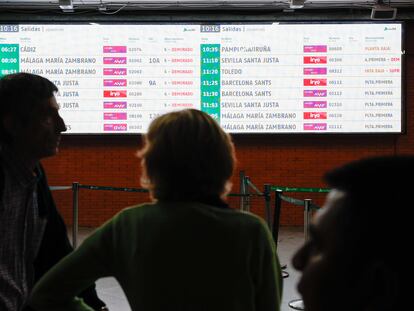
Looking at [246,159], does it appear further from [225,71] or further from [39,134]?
[39,134]

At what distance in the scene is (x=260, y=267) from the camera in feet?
4.47

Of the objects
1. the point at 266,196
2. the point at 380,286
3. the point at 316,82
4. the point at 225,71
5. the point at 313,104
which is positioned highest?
the point at 225,71

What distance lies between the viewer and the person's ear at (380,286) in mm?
536

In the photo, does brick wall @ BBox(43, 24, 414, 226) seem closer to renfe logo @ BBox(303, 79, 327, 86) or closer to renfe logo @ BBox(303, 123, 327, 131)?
renfe logo @ BBox(303, 123, 327, 131)

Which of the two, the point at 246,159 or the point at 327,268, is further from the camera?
the point at 246,159

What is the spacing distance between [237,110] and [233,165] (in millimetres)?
6499

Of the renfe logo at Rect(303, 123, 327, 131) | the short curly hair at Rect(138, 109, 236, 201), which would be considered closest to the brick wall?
the renfe logo at Rect(303, 123, 327, 131)

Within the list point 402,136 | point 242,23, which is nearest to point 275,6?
point 242,23

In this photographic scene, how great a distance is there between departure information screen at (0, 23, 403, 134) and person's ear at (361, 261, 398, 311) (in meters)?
7.35

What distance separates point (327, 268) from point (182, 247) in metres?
0.76

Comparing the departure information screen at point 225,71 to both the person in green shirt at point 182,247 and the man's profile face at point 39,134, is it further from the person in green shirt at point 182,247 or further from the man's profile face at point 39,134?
the person in green shirt at point 182,247

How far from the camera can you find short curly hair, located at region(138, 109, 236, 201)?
1.38 m

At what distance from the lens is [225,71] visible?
7.91m

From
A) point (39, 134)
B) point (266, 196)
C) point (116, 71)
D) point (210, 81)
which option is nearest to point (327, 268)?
point (39, 134)
